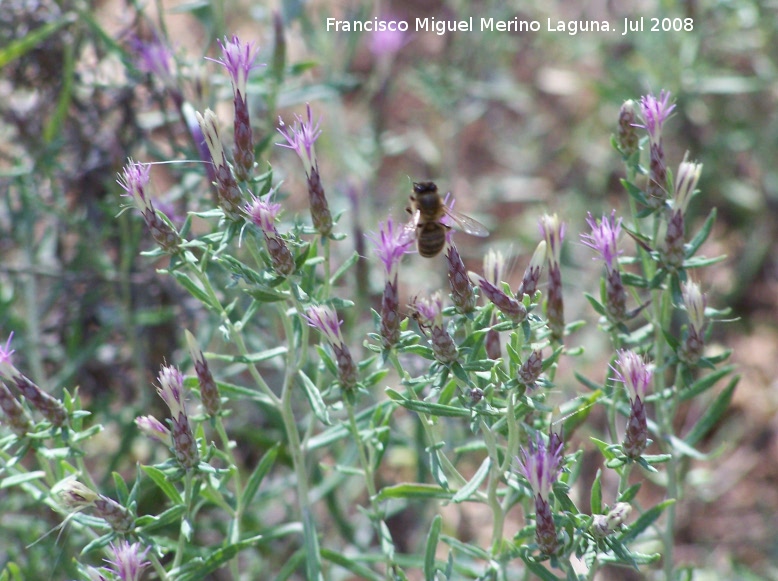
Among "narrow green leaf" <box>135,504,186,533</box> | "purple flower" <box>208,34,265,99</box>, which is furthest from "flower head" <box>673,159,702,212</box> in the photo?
"narrow green leaf" <box>135,504,186,533</box>

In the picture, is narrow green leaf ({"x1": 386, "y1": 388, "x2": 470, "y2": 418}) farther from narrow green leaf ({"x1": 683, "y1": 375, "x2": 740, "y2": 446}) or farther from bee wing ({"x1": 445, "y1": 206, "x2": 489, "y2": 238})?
narrow green leaf ({"x1": 683, "y1": 375, "x2": 740, "y2": 446})

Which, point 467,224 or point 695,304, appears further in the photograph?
point 467,224

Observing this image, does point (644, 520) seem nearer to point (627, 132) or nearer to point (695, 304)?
point (695, 304)

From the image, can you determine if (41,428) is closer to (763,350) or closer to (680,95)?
(680,95)

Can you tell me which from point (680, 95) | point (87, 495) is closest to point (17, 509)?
point (87, 495)

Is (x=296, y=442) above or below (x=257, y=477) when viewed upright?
above

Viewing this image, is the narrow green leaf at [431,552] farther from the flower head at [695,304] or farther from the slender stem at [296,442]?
the flower head at [695,304]

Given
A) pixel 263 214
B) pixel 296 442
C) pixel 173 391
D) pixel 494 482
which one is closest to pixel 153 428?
pixel 173 391
